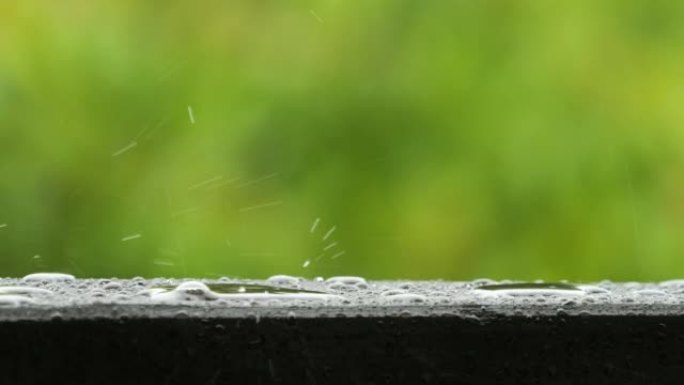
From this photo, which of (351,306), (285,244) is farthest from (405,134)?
(351,306)

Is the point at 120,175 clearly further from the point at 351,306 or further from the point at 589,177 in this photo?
the point at 351,306

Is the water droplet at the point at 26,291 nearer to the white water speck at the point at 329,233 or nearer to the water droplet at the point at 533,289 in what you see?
the water droplet at the point at 533,289

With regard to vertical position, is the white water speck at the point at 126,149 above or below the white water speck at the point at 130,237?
above

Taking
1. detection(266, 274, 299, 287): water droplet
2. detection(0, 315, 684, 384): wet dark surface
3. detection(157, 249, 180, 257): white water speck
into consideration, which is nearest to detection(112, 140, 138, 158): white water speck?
detection(157, 249, 180, 257): white water speck

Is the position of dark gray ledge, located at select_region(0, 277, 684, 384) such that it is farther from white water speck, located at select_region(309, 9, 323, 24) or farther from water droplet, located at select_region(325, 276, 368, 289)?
white water speck, located at select_region(309, 9, 323, 24)

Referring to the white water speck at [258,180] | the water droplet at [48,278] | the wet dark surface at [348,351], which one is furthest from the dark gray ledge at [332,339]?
the white water speck at [258,180]

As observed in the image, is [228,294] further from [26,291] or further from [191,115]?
[191,115]
